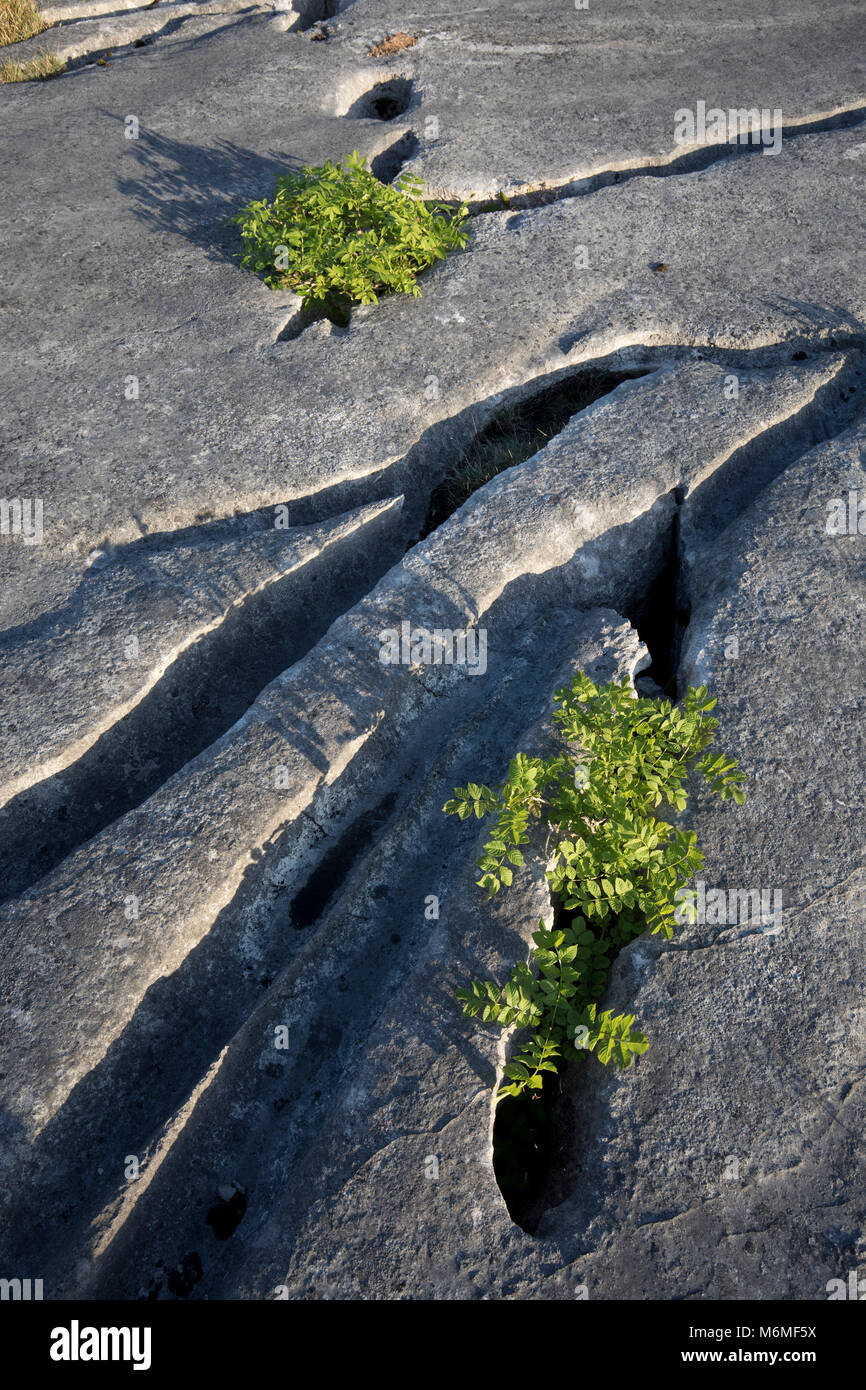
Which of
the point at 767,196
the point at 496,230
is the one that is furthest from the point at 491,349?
the point at 767,196

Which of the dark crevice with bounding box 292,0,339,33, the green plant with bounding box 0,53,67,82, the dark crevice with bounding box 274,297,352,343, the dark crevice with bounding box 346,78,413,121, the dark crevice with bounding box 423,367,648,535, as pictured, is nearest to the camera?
the dark crevice with bounding box 423,367,648,535

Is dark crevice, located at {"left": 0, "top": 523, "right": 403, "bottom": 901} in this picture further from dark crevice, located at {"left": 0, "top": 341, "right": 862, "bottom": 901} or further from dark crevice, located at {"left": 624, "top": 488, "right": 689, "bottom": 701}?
dark crevice, located at {"left": 624, "top": 488, "right": 689, "bottom": 701}

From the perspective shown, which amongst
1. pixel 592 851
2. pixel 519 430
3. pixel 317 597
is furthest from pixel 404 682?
pixel 519 430

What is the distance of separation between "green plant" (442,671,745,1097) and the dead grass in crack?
21.7 feet

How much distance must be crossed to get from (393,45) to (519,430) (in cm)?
471

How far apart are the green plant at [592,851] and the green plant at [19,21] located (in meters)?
8.43

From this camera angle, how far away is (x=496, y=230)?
560 cm

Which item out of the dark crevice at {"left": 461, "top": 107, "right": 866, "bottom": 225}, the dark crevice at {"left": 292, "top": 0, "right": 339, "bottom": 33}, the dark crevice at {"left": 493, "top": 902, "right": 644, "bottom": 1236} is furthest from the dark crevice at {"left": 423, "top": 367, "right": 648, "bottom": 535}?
the dark crevice at {"left": 292, "top": 0, "right": 339, "bottom": 33}

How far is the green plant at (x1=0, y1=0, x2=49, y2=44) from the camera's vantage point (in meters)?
7.79

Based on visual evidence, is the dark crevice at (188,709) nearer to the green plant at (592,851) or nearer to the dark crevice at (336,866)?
the dark crevice at (336,866)

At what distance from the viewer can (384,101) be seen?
7.15m

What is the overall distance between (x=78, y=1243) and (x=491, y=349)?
4.29 metres

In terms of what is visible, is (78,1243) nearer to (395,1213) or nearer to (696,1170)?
(395,1213)

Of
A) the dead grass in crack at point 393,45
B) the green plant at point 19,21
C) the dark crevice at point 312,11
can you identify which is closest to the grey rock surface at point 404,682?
the dead grass in crack at point 393,45
